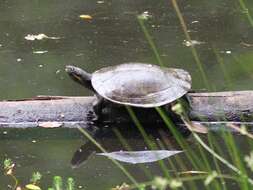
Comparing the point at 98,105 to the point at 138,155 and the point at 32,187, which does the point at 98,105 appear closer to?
the point at 138,155

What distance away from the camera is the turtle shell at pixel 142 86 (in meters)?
4.23

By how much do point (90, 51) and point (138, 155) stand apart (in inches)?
89.4

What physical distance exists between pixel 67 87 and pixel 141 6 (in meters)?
2.86

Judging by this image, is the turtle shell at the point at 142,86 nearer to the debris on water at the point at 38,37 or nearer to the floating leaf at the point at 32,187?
the floating leaf at the point at 32,187

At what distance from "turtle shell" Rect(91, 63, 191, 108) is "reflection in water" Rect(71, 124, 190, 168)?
0.21m

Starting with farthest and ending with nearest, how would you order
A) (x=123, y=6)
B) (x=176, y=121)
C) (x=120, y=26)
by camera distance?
1. (x=123, y=6)
2. (x=120, y=26)
3. (x=176, y=121)

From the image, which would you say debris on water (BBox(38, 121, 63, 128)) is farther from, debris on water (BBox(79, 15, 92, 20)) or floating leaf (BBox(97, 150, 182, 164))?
debris on water (BBox(79, 15, 92, 20))

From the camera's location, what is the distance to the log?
4.24 meters

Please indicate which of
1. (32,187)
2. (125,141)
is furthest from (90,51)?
(32,187)

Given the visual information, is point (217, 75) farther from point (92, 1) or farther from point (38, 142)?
point (92, 1)

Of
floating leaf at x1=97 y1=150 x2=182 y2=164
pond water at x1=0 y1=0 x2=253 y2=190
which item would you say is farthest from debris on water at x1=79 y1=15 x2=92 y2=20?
floating leaf at x1=97 y1=150 x2=182 y2=164

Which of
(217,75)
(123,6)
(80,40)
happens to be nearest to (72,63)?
(80,40)

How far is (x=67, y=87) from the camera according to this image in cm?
509

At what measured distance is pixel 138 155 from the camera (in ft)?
12.8
